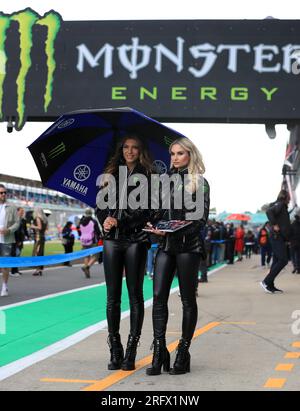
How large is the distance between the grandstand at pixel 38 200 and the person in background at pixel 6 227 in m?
31.9

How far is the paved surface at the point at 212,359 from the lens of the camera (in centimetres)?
502

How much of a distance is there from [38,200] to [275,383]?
72482mm

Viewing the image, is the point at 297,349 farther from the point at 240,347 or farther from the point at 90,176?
the point at 90,176

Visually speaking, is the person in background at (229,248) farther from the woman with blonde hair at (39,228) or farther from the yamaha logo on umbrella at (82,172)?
the yamaha logo on umbrella at (82,172)

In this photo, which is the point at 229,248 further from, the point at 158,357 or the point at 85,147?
the point at 158,357

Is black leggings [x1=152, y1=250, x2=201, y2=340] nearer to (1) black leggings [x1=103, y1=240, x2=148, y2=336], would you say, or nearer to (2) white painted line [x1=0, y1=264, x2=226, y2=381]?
(1) black leggings [x1=103, y1=240, x2=148, y2=336]

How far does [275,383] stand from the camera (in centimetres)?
507

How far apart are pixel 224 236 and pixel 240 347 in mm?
20504

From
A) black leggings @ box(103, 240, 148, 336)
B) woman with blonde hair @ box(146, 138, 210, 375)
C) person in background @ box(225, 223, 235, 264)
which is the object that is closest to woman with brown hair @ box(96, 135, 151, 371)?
black leggings @ box(103, 240, 148, 336)

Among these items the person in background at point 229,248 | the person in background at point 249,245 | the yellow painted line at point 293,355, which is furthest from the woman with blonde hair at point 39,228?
the person in background at point 249,245

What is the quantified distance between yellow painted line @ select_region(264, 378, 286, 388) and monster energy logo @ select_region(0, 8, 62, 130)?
993 centimetres

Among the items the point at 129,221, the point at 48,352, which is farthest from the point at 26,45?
the point at 129,221

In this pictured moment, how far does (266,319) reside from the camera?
8.71 m
